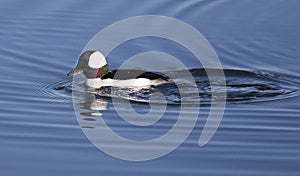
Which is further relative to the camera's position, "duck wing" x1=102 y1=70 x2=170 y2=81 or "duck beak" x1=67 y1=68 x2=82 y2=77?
"duck beak" x1=67 y1=68 x2=82 y2=77

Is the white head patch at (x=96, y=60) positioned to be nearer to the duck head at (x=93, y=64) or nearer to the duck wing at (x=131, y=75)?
the duck head at (x=93, y=64)

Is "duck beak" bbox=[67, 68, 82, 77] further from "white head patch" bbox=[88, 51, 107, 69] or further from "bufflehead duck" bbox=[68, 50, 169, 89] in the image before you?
"white head patch" bbox=[88, 51, 107, 69]

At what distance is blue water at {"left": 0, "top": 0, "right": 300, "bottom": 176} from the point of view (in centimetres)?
991

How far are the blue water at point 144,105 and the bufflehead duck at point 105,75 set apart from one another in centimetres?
30

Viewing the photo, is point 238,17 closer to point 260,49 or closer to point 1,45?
point 260,49

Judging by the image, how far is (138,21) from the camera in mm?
16391


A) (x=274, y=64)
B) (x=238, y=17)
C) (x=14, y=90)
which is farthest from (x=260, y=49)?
(x=14, y=90)

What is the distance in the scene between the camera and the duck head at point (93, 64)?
14.1 m

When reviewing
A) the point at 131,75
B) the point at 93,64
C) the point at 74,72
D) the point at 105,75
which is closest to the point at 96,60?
the point at 93,64

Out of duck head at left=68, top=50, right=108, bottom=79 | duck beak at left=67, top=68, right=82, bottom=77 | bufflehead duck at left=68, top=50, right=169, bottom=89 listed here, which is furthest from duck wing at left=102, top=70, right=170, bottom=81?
duck beak at left=67, top=68, right=82, bottom=77

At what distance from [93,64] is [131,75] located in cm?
77

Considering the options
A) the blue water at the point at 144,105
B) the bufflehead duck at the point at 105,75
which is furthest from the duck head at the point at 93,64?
the blue water at the point at 144,105

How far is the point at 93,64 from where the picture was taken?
1417cm

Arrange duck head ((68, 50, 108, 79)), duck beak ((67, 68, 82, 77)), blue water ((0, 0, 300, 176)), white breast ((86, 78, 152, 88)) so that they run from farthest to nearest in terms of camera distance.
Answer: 1. duck head ((68, 50, 108, 79))
2. duck beak ((67, 68, 82, 77))
3. white breast ((86, 78, 152, 88))
4. blue water ((0, 0, 300, 176))
